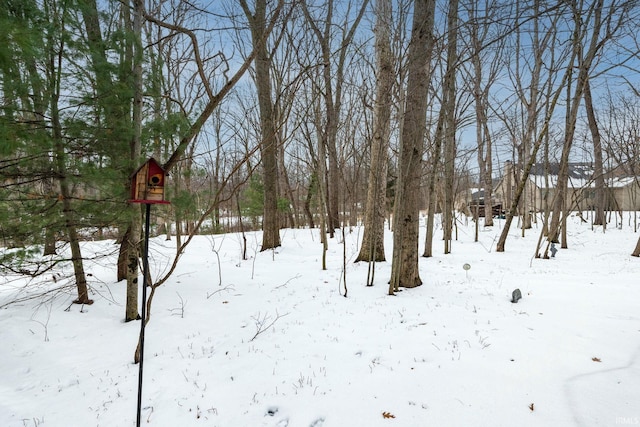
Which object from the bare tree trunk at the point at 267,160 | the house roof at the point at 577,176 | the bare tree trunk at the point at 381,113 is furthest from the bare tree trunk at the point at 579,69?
the bare tree trunk at the point at 267,160

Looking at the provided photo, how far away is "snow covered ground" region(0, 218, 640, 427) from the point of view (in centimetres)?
222

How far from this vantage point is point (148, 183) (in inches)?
87.4

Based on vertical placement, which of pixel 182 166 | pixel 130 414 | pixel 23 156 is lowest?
pixel 130 414

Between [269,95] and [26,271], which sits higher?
[269,95]

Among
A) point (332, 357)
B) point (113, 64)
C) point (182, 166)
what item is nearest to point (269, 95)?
point (182, 166)

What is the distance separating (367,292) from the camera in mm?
4973

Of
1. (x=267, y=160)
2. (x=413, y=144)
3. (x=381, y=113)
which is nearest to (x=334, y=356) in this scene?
(x=413, y=144)

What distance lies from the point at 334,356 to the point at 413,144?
3291 mm

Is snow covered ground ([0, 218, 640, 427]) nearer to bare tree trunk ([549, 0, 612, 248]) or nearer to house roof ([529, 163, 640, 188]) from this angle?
bare tree trunk ([549, 0, 612, 248])

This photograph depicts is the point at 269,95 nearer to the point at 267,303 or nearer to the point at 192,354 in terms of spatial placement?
the point at 267,303

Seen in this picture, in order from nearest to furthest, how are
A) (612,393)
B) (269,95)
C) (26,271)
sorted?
(612,393) < (26,271) < (269,95)

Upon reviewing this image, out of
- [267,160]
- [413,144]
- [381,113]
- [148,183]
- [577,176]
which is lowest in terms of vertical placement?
[148,183]

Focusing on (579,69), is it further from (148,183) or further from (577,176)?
(577,176)

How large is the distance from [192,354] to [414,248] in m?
3.59
